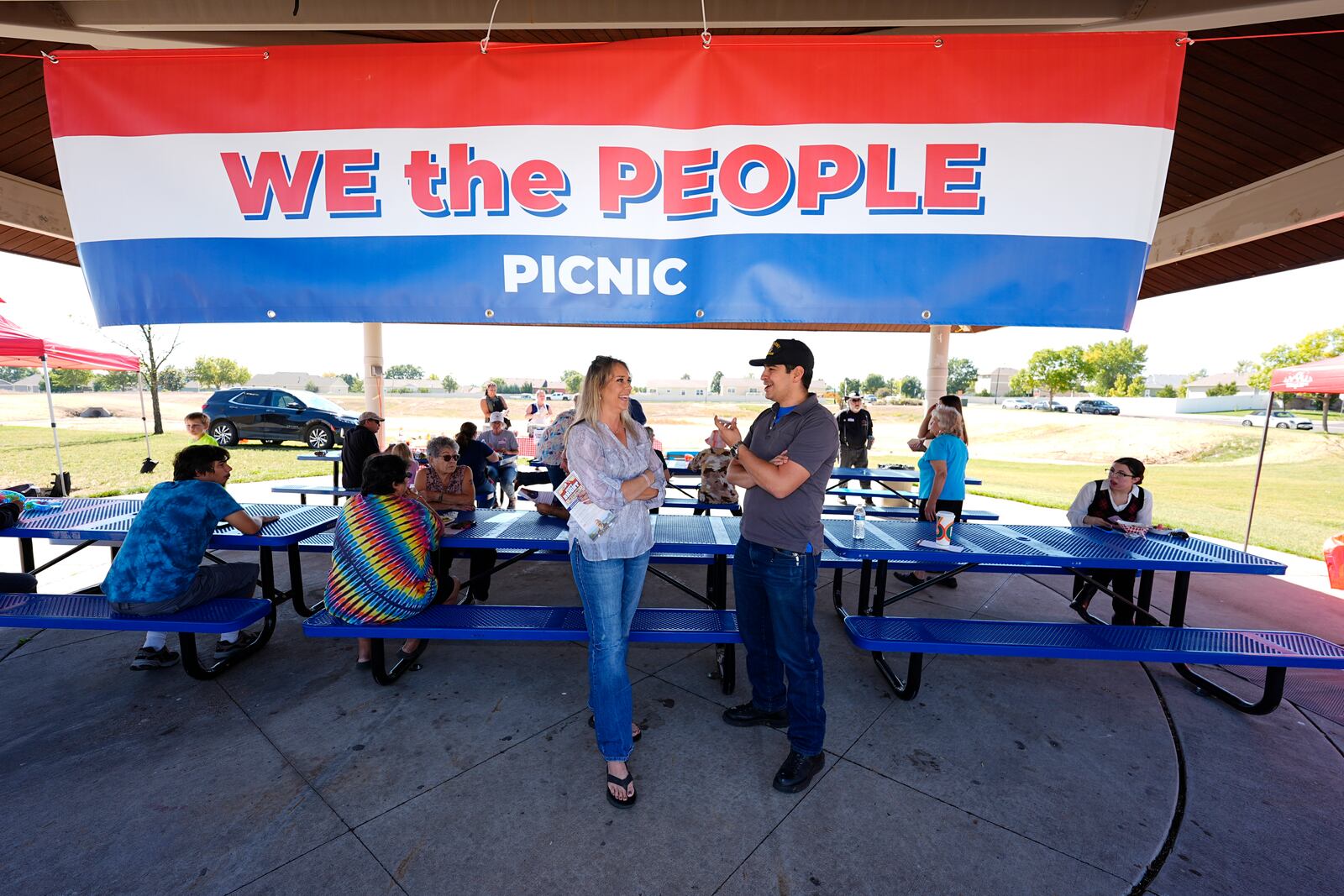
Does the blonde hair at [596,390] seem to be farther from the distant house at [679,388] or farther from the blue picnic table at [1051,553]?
the distant house at [679,388]

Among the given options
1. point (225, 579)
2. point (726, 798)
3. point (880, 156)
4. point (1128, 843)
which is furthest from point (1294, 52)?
point (225, 579)

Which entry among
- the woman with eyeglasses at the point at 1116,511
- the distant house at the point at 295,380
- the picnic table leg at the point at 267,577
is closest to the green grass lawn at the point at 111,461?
the picnic table leg at the point at 267,577

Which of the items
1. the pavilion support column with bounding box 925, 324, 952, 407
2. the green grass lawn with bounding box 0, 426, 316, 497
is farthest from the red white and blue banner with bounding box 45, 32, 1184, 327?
the green grass lawn with bounding box 0, 426, 316, 497

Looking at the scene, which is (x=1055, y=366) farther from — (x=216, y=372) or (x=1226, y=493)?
(x=216, y=372)

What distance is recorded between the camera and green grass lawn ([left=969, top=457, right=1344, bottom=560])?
8.97m

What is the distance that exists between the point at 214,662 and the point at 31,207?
480 cm

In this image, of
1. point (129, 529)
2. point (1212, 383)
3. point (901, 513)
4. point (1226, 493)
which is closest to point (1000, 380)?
point (1212, 383)

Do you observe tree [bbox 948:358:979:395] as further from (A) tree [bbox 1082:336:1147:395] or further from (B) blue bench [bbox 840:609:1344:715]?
(B) blue bench [bbox 840:609:1344:715]

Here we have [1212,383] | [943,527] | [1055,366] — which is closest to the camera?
[943,527]

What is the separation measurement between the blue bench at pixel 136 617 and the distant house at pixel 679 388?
84001mm

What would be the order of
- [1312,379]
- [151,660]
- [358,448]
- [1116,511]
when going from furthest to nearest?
[1312,379], [358,448], [1116,511], [151,660]

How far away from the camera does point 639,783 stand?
2535 millimetres

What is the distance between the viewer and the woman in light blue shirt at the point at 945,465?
15.5ft

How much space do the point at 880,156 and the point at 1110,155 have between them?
0.93m
